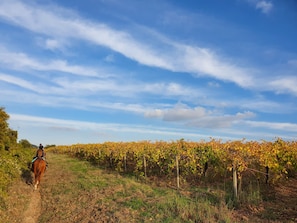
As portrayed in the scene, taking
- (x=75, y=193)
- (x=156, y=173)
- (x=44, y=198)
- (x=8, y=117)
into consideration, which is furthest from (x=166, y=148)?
(x=8, y=117)

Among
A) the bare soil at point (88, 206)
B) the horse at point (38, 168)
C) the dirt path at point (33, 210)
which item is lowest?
the dirt path at point (33, 210)

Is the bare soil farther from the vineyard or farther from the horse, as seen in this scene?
the vineyard

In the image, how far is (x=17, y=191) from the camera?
1382cm

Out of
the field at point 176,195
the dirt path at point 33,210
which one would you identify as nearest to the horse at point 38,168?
the field at point 176,195

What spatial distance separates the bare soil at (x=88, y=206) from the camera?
368 inches

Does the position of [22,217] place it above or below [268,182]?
below

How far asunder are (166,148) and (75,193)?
20.9 ft

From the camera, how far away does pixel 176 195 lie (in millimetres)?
11742

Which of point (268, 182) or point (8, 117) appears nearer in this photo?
point (268, 182)

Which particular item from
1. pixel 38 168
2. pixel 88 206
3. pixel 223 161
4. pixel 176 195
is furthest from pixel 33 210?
pixel 223 161

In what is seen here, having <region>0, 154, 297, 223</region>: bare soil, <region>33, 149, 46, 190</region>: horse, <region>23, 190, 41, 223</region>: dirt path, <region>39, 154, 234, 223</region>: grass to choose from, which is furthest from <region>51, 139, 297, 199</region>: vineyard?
<region>23, 190, 41, 223</region>: dirt path

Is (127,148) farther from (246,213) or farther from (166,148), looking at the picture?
(246,213)

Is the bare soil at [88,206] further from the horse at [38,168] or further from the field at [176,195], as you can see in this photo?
the horse at [38,168]

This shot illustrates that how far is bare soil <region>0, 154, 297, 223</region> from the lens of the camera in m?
9.34
